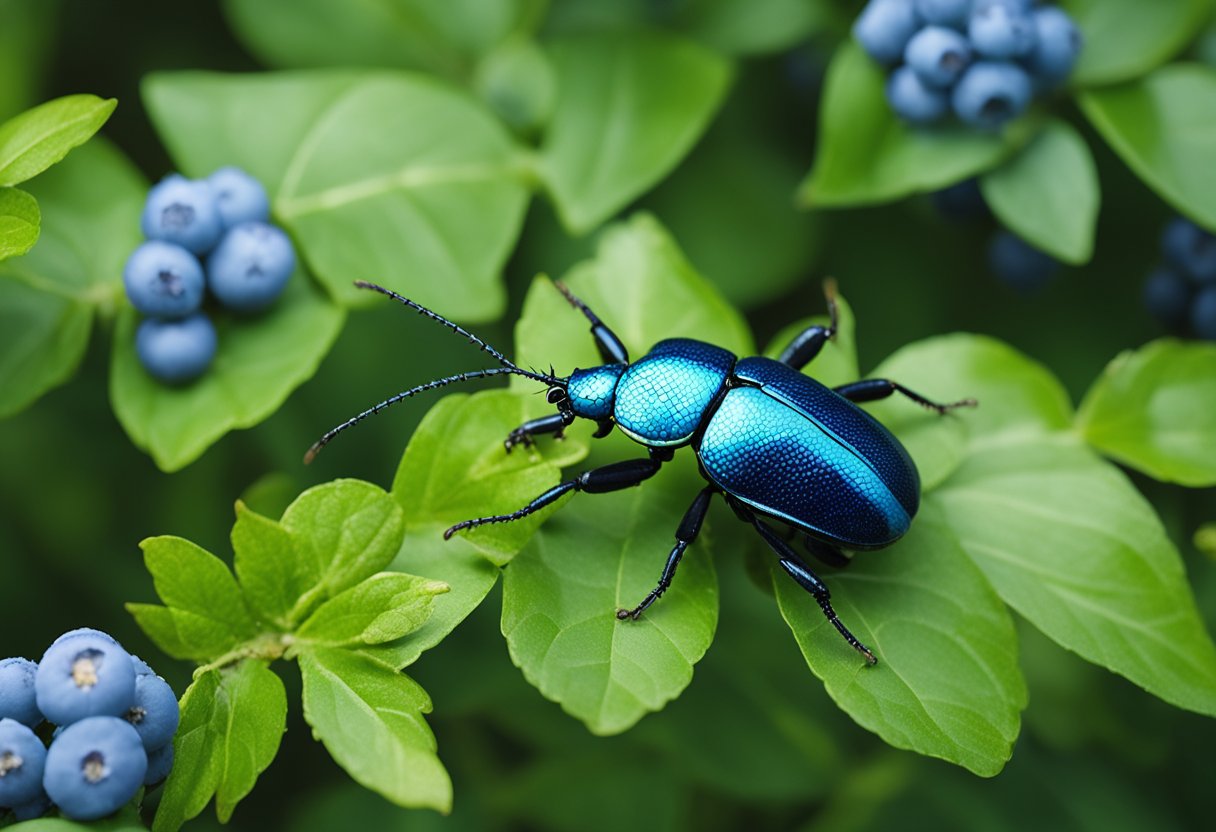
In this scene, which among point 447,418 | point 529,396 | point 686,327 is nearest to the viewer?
point 447,418

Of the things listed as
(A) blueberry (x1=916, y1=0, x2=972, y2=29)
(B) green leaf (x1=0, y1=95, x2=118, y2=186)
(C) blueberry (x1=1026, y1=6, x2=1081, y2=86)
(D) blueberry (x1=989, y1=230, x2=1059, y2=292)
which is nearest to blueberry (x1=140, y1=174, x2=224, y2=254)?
(B) green leaf (x1=0, y1=95, x2=118, y2=186)

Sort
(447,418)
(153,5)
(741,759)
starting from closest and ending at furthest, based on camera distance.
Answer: (447,418) < (741,759) < (153,5)

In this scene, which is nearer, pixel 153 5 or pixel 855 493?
pixel 855 493

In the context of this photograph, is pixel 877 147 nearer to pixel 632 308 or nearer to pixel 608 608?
pixel 632 308

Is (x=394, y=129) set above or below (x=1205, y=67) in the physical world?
below

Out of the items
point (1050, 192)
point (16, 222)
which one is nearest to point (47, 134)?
point (16, 222)

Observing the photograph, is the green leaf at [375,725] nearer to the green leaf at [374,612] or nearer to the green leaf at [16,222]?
the green leaf at [374,612]

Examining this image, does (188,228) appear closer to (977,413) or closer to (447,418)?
(447,418)

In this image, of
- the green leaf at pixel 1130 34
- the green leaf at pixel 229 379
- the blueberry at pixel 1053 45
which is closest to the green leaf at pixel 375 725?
the green leaf at pixel 229 379

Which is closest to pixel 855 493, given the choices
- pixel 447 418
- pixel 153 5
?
pixel 447 418
